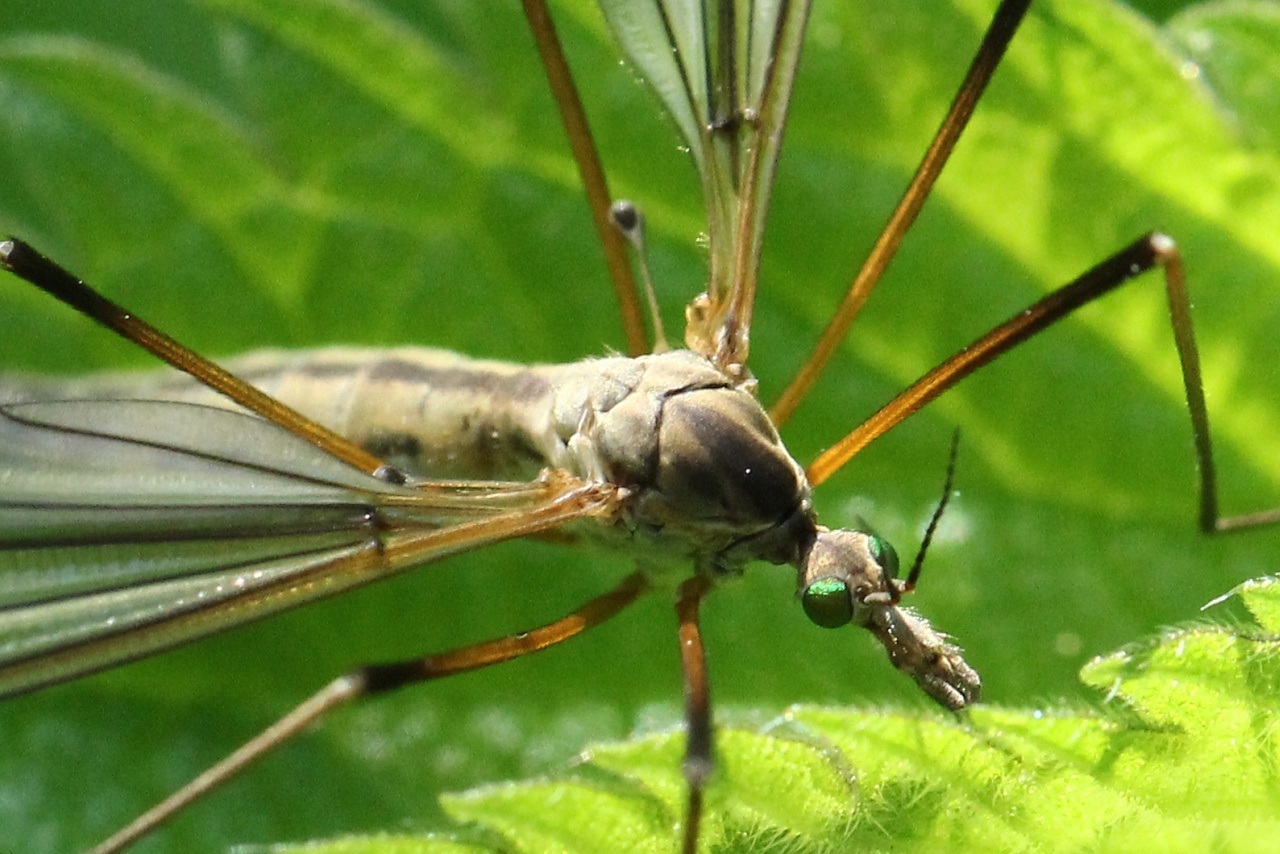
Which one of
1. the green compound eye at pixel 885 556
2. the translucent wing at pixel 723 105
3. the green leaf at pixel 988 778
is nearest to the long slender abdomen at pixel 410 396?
the translucent wing at pixel 723 105

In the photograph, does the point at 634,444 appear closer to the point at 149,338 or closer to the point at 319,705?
the point at 319,705

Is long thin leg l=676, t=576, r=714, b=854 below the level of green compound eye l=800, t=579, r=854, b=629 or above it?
below

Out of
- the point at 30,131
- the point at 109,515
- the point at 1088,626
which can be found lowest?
the point at 1088,626

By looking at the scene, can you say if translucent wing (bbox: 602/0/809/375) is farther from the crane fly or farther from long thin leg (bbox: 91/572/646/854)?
long thin leg (bbox: 91/572/646/854)

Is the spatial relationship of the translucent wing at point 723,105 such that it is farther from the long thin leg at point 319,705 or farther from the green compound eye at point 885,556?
the long thin leg at point 319,705

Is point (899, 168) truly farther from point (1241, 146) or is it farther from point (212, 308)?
point (212, 308)

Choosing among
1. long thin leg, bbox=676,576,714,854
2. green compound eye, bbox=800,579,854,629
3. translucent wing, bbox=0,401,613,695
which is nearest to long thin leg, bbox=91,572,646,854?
translucent wing, bbox=0,401,613,695

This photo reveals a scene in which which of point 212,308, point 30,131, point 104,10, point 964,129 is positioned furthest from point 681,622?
point 104,10
